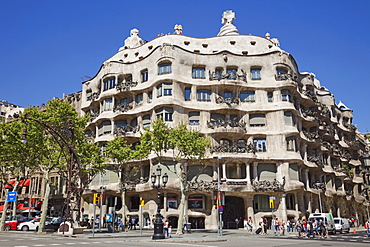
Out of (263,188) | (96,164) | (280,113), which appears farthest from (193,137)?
(280,113)

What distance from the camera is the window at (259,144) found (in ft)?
155

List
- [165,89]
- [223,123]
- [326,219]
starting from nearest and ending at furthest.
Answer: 1. [326,219]
2. [165,89]
3. [223,123]

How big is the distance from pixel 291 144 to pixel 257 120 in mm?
5371

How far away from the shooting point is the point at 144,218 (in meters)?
45.2

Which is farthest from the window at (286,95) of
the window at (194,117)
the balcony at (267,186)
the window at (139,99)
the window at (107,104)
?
the window at (107,104)

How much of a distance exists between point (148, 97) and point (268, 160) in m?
17.9

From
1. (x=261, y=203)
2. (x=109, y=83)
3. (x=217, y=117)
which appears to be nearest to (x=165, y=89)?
(x=217, y=117)

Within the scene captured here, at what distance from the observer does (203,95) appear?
1921 inches

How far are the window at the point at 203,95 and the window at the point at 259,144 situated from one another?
8.38 m

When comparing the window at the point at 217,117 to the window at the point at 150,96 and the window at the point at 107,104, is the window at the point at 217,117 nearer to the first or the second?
the window at the point at 150,96

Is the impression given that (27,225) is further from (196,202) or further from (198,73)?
(198,73)

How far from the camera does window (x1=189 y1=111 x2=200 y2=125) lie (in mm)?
47125

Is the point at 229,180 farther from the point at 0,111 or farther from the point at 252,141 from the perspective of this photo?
the point at 0,111

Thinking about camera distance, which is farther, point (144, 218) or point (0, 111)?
point (0, 111)
